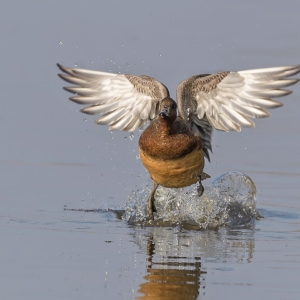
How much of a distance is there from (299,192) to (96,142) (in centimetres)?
286

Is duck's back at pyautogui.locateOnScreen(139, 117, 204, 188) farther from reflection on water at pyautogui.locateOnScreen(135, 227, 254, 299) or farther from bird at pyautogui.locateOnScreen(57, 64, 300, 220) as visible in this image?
reflection on water at pyautogui.locateOnScreen(135, 227, 254, 299)

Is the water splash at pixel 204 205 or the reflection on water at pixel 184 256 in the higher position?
the water splash at pixel 204 205

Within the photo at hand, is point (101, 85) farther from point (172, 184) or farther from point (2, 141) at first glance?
point (2, 141)

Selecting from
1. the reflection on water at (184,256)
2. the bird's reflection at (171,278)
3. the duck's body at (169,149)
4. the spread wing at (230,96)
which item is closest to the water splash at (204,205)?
the reflection on water at (184,256)

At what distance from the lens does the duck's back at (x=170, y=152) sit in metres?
8.62

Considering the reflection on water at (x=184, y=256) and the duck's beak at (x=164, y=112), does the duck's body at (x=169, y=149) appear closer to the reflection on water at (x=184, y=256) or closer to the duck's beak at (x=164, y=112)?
the duck's beak at (x=164, y=112)

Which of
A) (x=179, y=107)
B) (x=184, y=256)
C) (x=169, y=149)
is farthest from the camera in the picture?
(x=179, y=107)

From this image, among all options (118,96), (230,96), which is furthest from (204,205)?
(118,96)

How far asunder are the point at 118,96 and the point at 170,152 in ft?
4.10

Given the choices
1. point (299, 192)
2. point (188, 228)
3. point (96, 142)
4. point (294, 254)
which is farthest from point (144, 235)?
point (96, 142)

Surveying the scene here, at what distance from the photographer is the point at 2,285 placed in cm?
616

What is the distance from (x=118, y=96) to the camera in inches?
377

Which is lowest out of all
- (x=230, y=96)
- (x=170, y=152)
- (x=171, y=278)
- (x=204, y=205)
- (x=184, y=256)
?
(x=171, y=278)

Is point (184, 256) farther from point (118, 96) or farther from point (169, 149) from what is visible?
point (118, 96)
